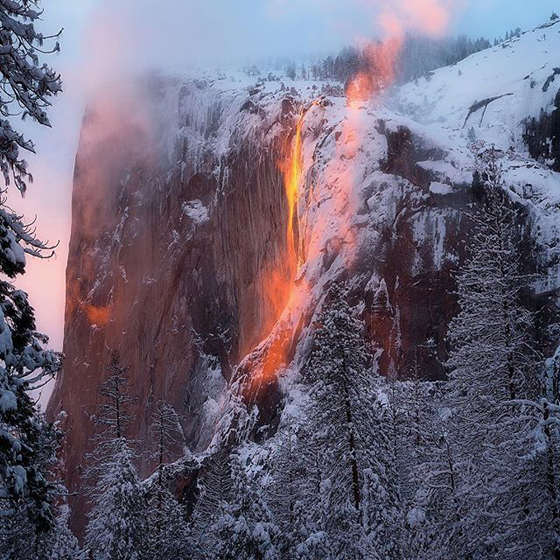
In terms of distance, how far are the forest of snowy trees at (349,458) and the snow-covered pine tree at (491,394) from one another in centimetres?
4

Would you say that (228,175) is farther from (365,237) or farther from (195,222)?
(365,237)

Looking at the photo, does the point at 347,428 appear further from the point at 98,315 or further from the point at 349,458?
the point at 98,315

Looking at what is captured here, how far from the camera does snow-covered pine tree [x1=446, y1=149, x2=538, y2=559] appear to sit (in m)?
9.81

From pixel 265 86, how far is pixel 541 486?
67101mm

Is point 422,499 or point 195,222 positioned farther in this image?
point 195,222

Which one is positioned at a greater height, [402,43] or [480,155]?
[402,43]

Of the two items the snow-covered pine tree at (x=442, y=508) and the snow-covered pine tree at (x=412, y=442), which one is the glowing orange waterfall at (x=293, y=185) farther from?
the snow-covered pine tree at (x=442, y=508)

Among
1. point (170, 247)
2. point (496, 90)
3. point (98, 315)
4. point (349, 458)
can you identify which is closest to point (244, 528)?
point (349, 458)

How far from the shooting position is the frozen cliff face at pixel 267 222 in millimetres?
37656

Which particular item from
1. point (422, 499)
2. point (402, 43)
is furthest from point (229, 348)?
point (402, 43)

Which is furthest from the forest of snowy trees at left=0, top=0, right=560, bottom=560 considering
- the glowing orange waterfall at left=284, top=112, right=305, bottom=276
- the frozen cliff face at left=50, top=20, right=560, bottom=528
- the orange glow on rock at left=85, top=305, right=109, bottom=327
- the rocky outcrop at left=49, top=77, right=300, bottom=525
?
the orange glow on rock at left=85, top=305, right=109, bottom=327

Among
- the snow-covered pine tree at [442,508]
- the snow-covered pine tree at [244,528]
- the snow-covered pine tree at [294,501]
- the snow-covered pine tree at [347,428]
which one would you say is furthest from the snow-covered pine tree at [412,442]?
the snow-covered pine tree at [244,528]

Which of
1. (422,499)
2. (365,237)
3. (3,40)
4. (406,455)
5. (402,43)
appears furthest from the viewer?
(402,43)

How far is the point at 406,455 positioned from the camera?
75.2 feet
